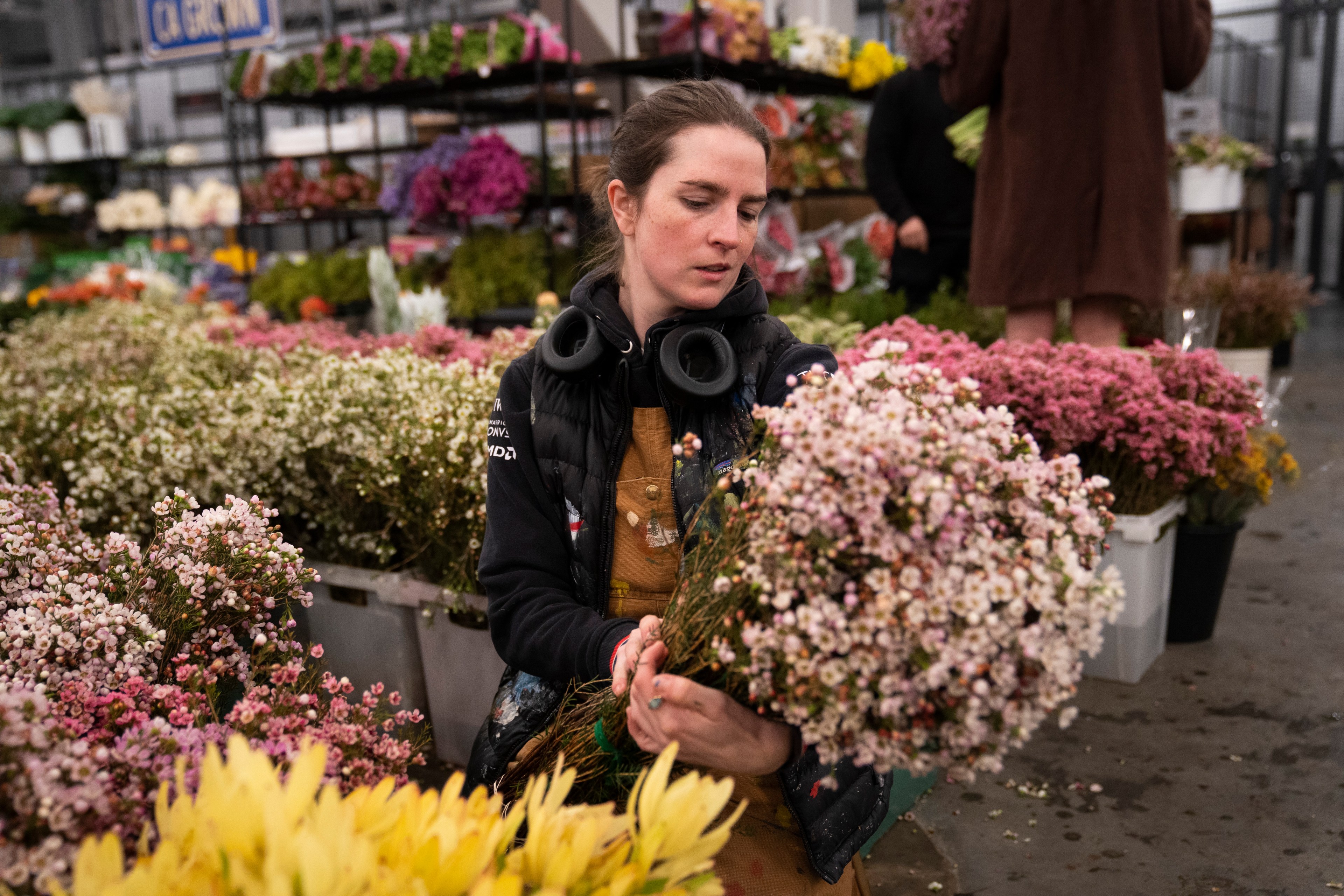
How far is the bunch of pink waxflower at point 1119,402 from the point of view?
2510 millimetres

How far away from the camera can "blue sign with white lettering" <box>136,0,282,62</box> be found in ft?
19.4

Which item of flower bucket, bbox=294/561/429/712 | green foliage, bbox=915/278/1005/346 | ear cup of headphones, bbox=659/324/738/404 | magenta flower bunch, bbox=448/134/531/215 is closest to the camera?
ear cup of headphones, bbox=659/324/738/404

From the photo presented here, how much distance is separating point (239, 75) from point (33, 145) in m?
5.16

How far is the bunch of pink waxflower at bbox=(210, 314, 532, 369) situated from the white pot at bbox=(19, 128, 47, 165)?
713 centimetres

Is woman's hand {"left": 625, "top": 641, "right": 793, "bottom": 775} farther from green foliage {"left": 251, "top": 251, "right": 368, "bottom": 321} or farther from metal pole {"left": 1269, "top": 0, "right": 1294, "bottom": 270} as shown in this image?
metal pole {"left": 1269, "top": 0, "right": 1294, "bottom": 270}

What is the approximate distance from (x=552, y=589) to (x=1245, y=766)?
178cm

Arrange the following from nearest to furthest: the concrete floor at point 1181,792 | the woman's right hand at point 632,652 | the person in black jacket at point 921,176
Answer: the woman's right hand at point 632,652 < the concrete floor at point 1181,792 < the person in black jacket at point 921,176

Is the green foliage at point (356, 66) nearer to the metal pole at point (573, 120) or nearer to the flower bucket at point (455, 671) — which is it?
the metal pole at point (573, 120)

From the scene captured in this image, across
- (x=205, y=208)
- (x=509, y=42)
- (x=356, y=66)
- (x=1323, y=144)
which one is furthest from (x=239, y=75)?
(x=1323, y=144)

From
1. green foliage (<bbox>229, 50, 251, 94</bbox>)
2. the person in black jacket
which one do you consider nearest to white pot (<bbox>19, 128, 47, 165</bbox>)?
green foliage (<bbox>229, 50, 251, 94</bbox>)

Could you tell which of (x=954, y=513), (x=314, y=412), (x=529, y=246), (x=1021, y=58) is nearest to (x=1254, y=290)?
(x=1021, y=58)

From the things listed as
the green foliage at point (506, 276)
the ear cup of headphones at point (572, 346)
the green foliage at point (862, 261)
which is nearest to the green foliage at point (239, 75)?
the green foliage at point (506, 276)

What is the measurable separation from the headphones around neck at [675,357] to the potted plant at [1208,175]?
23.9ft

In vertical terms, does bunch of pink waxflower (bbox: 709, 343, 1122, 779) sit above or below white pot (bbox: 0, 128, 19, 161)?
below
